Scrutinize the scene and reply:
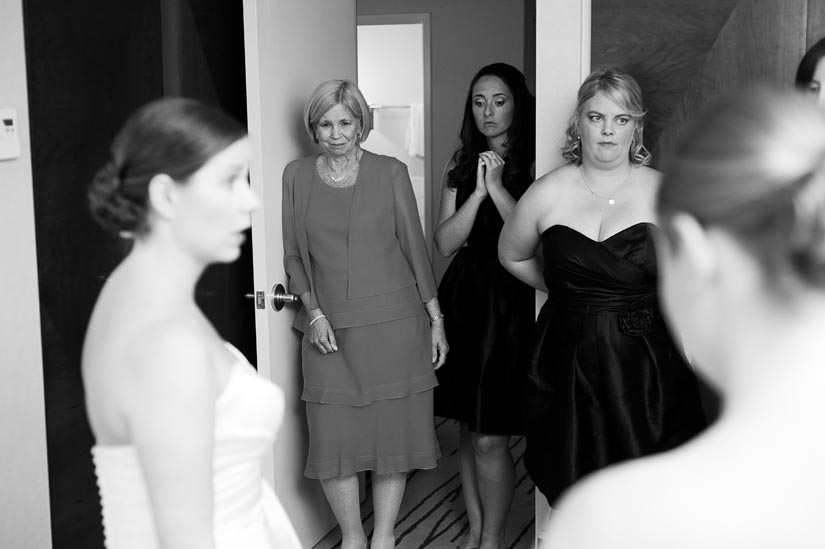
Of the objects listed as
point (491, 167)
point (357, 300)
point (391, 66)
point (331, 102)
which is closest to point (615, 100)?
point (491, 167)

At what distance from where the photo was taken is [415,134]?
27.2 feet

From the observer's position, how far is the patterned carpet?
3662 millimetres

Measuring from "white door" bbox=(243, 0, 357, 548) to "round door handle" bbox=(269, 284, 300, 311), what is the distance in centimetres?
2

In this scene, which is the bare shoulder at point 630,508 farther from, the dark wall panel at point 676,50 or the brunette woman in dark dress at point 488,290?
the brunette woman in dark dress at point 488,290

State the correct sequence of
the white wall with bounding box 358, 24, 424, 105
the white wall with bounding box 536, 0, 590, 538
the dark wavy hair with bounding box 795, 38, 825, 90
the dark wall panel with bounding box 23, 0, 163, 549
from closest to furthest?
the dark wavy hair with bounding box 795, 38, 825, 90 → the dark wall panel with bounding box 23, 0, 163, 549 → the white wall with bounding box 536, 0, 590, 538 → the white wall with bounding box 358, 24, 424, 105

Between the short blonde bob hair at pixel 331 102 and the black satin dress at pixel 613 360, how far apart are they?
2.47 feet

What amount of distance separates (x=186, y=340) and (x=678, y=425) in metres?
1.77

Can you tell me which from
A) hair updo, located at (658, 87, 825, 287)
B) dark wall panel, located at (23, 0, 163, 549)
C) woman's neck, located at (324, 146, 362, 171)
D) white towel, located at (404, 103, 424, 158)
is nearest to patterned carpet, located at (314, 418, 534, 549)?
dark wall panel, located at (23, 0, 163, 549)

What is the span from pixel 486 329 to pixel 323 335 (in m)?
0.55

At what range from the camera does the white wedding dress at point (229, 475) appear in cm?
139

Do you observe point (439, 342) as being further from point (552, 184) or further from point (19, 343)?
point (19, 343)

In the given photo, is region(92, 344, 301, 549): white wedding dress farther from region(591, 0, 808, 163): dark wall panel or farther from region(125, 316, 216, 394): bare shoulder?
region(591, 0, 808, 163): dark wall panel

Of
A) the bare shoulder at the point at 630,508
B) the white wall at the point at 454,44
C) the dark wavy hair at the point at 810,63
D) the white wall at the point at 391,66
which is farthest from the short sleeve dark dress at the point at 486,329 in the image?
the white wall at the point at 391,66

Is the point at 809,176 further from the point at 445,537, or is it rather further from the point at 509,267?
the point at 445,537
